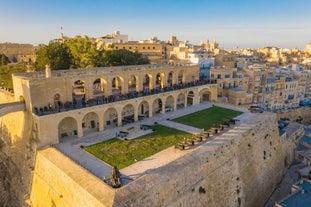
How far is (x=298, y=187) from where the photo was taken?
90.1ft

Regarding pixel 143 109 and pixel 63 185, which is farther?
pixel 143 109

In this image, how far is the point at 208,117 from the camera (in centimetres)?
3772

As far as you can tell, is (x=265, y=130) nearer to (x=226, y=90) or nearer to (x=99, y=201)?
(x=226, y=90)

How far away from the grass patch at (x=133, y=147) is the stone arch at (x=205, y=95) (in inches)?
667

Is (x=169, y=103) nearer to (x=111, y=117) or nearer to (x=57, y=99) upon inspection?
(x=111, y=117)

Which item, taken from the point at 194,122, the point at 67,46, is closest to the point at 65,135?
the point at 194,122

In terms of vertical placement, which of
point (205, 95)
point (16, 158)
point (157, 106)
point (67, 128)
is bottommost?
point (16, 158)

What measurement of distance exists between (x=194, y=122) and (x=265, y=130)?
962 cm

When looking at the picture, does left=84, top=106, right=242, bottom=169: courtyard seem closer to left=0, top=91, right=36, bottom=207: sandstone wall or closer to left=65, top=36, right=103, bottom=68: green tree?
left=0, top=91, right=36, bottom=207: sandstone wall

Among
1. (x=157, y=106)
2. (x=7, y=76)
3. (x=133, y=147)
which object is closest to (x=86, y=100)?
(x=133, y=147)

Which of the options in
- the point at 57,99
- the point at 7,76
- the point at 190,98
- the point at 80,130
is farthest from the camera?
the point at 190,98

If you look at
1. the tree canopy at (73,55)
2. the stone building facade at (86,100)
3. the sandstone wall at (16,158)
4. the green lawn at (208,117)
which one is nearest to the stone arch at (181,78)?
the stone building facade at (86,100)

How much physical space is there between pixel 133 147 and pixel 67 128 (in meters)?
8.98

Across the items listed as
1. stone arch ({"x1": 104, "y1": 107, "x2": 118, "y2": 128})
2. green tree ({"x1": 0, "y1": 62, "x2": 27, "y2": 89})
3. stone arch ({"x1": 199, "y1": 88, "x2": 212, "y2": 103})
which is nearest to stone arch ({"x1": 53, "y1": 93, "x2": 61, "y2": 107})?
stone arch ({"x1": 104, "y1": 107, "x2": 118, "y2": 128})
